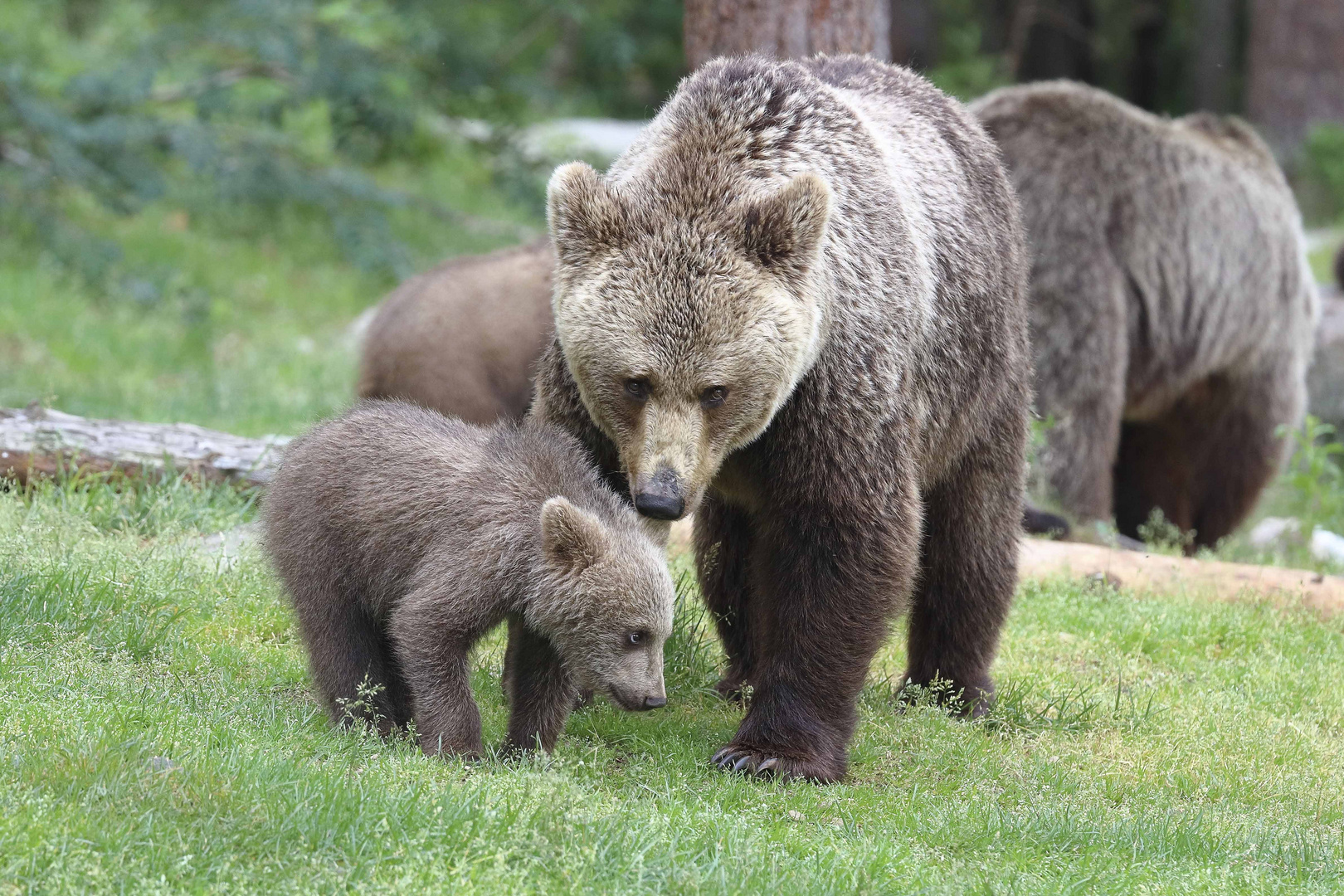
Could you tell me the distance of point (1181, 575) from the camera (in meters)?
7.82

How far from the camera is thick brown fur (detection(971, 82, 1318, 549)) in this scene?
948 cm

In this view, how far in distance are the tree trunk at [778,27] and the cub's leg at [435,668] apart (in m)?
4.35

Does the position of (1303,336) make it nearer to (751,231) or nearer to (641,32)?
(751,231)

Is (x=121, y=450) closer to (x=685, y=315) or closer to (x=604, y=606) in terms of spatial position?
(x=604, y=606)

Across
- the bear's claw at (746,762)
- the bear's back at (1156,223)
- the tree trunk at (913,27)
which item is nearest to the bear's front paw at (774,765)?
the bear's claw at (746,762)

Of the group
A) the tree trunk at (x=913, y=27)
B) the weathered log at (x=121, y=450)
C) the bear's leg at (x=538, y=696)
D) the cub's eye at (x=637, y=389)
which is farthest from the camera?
the tree trunk at (x=913, y=27)

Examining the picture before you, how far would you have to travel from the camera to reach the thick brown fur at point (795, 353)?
4.66 metres

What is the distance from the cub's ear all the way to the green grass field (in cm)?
62

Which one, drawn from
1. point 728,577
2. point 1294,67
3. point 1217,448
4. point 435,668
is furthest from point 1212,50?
point 435,668

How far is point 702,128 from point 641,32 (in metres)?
17.7

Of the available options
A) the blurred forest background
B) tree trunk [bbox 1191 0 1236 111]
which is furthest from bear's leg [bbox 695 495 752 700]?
tree trunk [bbox 1191 0 1236 111]

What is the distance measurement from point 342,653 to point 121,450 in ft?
9.12

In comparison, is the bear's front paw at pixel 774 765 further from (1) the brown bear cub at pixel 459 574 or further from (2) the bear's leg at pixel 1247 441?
(2) the bear's leg at pixel 1247 441

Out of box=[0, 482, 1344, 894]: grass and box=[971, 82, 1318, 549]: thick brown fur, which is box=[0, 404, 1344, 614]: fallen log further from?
box=[971, 82, 1318, 549]: thick brown fur
